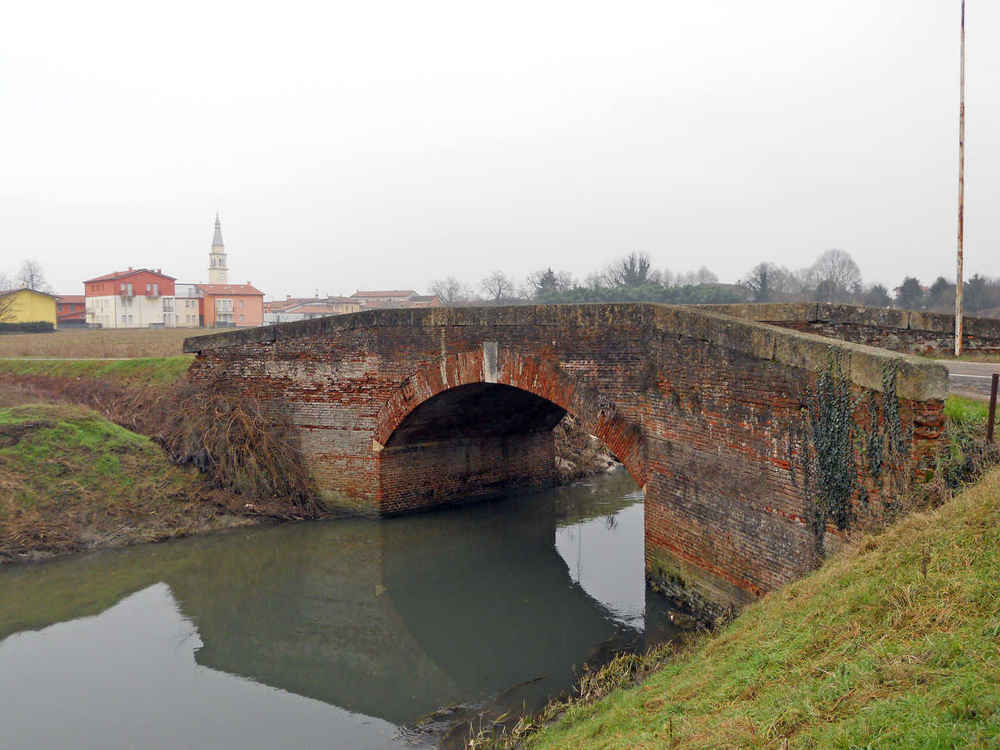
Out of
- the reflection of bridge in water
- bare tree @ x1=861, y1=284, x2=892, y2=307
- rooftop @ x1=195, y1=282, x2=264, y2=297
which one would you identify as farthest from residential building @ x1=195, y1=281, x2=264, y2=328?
the reflection of bridge in water

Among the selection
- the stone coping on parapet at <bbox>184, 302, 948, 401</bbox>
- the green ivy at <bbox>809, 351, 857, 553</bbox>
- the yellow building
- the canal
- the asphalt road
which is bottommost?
the canal

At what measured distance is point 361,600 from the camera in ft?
35.5

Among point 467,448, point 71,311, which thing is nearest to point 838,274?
point 467,448

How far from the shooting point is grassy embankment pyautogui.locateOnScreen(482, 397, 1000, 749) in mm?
3562

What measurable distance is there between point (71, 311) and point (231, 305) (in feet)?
50.8

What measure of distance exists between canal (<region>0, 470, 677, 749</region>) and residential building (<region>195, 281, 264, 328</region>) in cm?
5798

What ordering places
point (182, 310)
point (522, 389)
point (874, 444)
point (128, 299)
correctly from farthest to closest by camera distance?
point (182, 310)
point (128, 299)
point (522, 389)
point (874, 444)

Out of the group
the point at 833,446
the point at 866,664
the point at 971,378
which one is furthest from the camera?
the point at 971,378

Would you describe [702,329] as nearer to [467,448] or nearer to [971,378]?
[971,378]

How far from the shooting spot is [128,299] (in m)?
64.0

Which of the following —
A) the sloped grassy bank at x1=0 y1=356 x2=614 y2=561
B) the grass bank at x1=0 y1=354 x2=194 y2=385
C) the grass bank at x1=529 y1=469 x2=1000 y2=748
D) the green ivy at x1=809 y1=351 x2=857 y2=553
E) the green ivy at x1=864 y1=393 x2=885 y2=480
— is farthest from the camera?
the grass bank at x1=0 y1=354 x2=194 y2=385

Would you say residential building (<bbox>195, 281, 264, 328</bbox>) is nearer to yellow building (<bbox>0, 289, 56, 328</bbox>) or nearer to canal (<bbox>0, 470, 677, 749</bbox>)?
yellow building (<bbox>0, 289, 56, 328</bbox>)

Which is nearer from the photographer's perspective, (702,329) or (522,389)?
(702,329)

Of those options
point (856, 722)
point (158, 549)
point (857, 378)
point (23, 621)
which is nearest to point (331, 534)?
point (158, 549)
